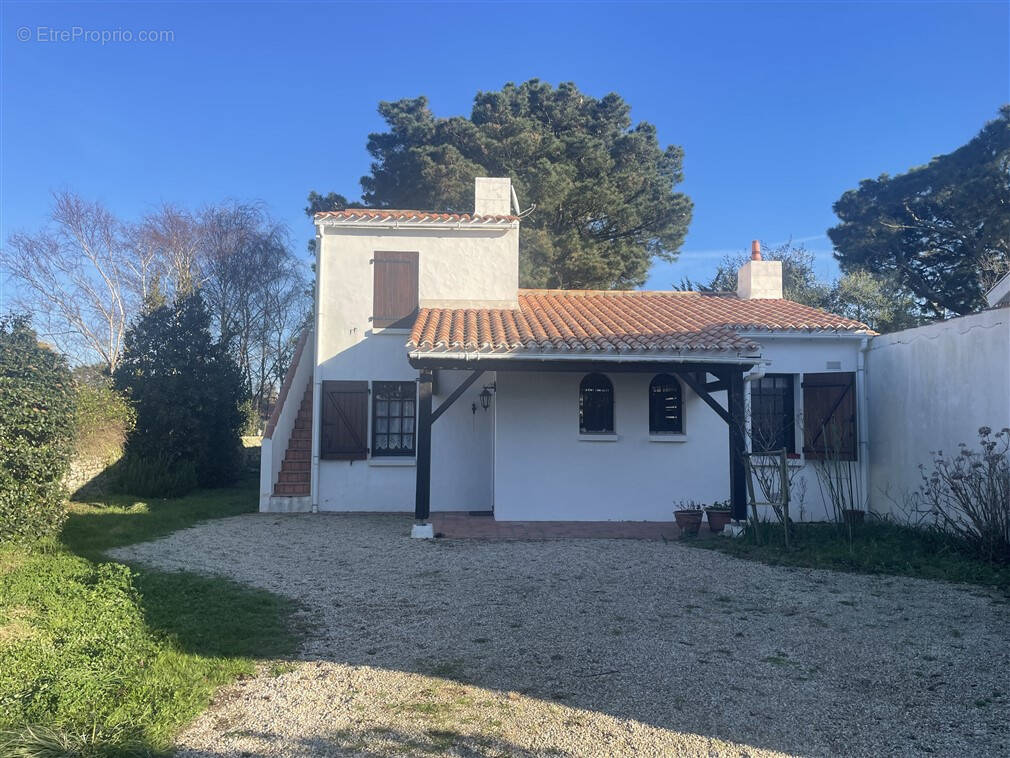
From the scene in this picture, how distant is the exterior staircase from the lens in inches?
489

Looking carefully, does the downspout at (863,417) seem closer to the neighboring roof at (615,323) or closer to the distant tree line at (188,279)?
the neighboring roof at (615,323)

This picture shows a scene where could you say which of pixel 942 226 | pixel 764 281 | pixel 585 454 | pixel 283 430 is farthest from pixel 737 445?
pixel 942 226

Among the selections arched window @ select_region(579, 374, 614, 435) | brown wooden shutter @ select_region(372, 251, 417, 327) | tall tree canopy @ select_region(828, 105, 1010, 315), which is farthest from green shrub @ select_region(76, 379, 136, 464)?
tall tree canopy @ select_region(828, 105, 1010, 315)

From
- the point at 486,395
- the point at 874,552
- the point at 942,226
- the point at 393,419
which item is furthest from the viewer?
the point at 942,226

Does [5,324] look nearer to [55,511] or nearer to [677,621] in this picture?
[55,511]

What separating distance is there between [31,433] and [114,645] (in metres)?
3.32

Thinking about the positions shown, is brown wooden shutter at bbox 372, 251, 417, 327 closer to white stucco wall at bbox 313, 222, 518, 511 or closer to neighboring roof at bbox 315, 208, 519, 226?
white stucco wall at bbox 313, 222, 518, 511

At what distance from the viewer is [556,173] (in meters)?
20.1

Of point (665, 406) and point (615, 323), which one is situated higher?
point (615, 323)

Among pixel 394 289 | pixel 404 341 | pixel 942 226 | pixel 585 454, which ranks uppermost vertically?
pixel 942 226

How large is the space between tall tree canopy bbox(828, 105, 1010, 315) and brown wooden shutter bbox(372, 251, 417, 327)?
19081 millimetres

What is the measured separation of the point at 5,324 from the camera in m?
7.04

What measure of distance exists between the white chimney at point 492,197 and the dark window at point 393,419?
399cm

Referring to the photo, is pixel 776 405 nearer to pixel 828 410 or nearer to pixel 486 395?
pixel 828 410
